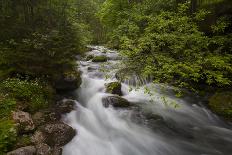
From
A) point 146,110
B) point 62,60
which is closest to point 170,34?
point 146,110

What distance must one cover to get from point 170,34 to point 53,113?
548 centimetres

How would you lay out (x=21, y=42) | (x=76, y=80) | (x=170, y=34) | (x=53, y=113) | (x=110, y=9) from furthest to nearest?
(x=110, y=9) < (x=76, y=80) < (x=21, y=42) < (x=53, y=113) < (x=170, y=34)

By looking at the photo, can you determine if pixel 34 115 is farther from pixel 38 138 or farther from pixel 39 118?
pixel 38 138

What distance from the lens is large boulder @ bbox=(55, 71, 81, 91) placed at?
38.2 ft

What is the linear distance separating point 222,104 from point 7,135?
8.78m

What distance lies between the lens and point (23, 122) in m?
8.05

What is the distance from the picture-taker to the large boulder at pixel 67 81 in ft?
38.2

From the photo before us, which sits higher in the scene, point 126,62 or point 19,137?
point 126,62

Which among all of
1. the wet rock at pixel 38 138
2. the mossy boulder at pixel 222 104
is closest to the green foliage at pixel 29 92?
the wet rock at pixel 38 138

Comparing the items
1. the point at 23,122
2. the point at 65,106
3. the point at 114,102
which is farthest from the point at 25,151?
the point at 114,102

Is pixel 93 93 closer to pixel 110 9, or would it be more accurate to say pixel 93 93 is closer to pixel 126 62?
pixel 126 62

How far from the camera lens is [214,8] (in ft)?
41.0

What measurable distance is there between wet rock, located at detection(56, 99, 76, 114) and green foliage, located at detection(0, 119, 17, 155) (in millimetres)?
2831

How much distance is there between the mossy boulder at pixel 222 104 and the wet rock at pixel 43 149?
7.42m
